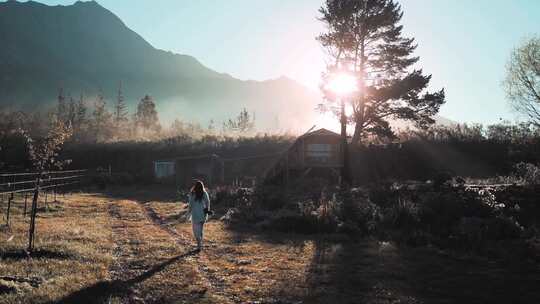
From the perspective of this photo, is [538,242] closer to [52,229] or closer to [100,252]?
[100,252]

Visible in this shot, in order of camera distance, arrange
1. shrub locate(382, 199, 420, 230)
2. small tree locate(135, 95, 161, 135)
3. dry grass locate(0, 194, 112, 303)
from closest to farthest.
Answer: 1. dry grass locate(0, 194, 112, 303)
2. shrub locate(382, 199, 420, 230)
3. small tree locate(135, 95, 161, 135)

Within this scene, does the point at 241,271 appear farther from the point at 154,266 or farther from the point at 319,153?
the point at 319,153

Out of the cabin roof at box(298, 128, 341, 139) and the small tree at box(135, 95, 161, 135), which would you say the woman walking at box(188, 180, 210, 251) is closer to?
the cabin roof at box(298, 128, 341, 139)

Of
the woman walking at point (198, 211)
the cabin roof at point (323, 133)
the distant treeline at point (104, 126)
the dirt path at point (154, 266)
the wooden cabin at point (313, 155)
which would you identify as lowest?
the dirt path at point (154, 266)

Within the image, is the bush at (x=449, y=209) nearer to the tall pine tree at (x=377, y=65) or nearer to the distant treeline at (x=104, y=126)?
the tall pine tree at (x=377, y=65)

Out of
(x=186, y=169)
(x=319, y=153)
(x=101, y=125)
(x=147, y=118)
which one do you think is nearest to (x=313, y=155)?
(x=319, y=153)

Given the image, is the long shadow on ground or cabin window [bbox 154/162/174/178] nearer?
the long shadow on ground

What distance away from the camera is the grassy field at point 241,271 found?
327 inches

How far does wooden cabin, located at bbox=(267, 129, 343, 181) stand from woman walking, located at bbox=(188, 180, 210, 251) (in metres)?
24.7

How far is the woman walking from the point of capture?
12.9m

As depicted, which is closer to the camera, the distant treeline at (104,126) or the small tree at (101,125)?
the distant treeline at (104,126)

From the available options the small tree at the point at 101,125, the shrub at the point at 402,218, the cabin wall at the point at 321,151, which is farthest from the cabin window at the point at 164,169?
the shrub at the point at 402,218

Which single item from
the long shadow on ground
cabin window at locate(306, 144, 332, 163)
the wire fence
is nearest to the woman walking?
the long shadow on ground

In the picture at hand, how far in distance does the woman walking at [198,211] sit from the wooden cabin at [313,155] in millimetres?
24698
